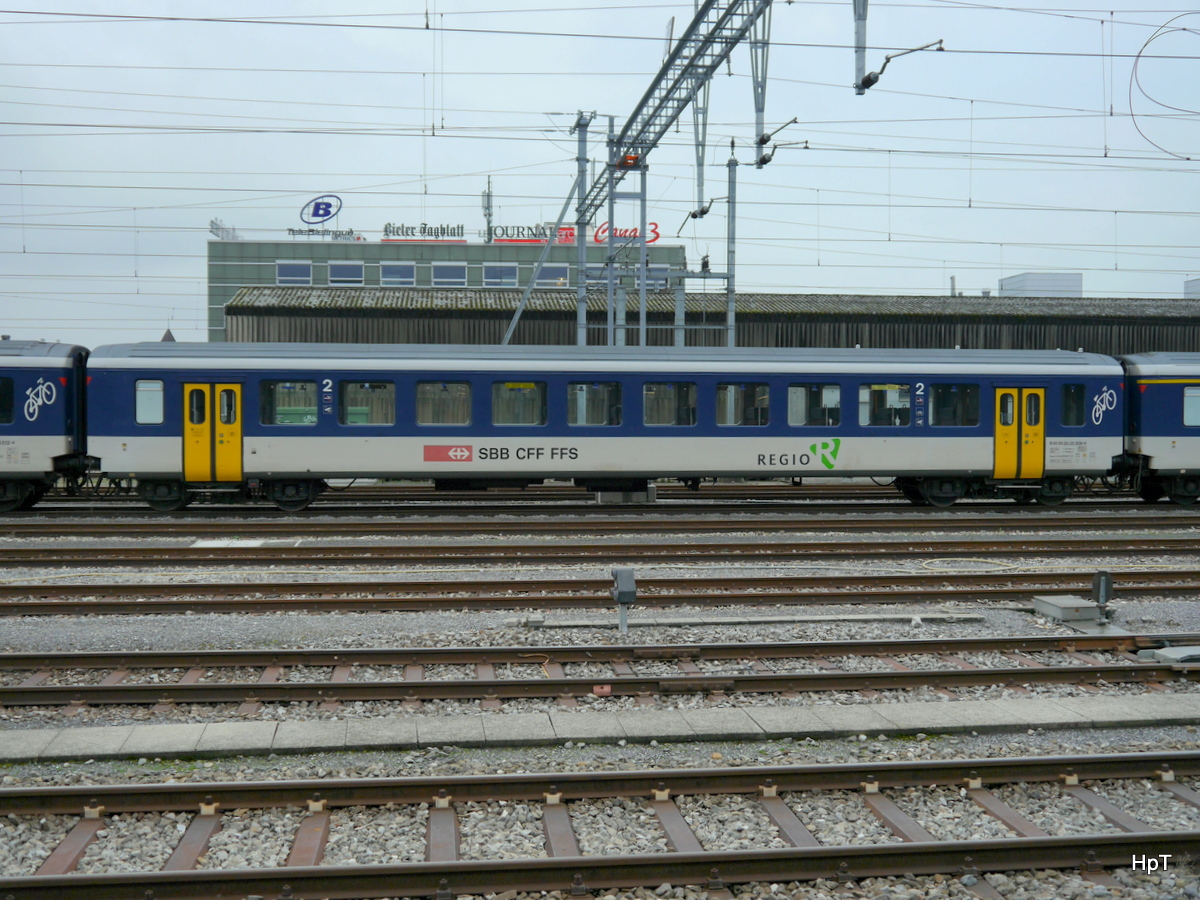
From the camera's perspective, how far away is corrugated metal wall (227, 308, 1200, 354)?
32469 mm

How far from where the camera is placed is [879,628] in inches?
398

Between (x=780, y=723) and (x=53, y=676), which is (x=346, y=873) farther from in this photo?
(x=53, y=676)

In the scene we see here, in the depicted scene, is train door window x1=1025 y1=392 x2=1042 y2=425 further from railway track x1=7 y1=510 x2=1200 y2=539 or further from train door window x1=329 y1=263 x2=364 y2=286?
train door window x1=329 y1=263 x2=364 y2=286

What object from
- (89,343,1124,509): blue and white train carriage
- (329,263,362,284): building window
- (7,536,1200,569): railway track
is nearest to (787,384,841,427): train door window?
(89,343,1124,509): blue and white train carriage

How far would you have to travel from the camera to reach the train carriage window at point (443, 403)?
18.0m

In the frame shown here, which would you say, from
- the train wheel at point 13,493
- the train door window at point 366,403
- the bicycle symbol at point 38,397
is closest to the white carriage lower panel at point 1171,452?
the train door window at point 366,403

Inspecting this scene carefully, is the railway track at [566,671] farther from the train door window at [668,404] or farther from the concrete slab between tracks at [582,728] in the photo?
the train door window at [668,404]

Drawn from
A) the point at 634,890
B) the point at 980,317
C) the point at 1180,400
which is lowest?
the point at 634,890

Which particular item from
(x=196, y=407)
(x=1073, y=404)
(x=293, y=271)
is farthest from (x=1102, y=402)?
(x=293, y=271)

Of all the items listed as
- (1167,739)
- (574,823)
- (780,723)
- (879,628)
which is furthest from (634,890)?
(879,628)

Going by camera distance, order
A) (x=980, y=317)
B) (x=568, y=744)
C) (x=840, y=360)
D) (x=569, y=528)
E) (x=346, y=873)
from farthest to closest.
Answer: (x=980, y=317), (x=840, y=360), (x=569, y=528), (x=568, y=744), (x=346, y=873)

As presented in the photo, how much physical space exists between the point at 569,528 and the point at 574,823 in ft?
34.4

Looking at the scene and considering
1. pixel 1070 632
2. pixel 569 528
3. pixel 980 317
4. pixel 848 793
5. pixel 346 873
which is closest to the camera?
pixel 346 873

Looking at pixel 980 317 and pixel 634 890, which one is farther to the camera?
pixel 980 317
